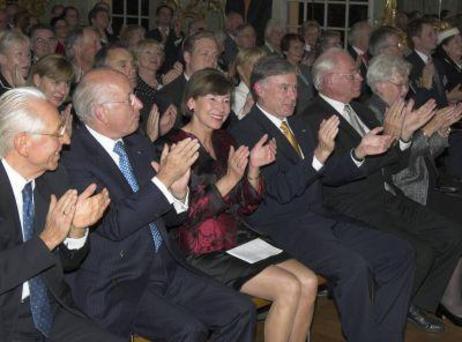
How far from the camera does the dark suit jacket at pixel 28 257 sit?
251cm

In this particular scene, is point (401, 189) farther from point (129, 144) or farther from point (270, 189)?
point (129, 144)

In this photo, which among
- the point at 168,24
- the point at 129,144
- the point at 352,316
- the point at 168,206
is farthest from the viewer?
the point at 168,24

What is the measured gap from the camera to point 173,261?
338 cm

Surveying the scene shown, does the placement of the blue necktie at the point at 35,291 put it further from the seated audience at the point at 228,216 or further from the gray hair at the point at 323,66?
the gray hair at the point at 323,66

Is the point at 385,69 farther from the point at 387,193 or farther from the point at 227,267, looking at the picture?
the point at 227,267

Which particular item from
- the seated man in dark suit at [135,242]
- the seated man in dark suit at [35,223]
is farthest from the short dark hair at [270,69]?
the seated man in dark suit at [35,223]

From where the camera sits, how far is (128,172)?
3230 millimetres

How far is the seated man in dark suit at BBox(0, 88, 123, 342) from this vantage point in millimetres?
2533

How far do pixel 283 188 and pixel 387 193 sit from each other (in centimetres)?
100

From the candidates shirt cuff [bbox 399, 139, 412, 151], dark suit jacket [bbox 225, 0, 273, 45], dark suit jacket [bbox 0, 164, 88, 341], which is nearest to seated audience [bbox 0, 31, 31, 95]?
shirt cuff [bbox 399, 139, 412, 151]

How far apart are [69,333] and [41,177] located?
554mm

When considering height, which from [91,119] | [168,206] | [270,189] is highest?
[91,119]

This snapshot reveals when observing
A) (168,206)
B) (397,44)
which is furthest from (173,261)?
(397,44)

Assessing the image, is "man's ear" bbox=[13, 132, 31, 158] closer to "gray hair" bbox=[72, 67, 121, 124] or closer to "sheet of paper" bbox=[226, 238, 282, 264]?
"gray hair" bbox=[72, 67, 121, 124]
